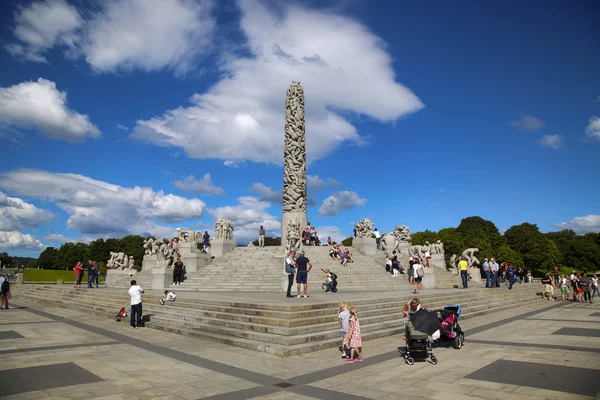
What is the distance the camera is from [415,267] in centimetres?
1777

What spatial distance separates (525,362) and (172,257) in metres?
19.8

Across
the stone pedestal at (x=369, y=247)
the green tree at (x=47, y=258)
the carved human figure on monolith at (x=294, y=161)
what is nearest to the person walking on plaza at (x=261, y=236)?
the carved human figure on monolith at (x=294, y=161)

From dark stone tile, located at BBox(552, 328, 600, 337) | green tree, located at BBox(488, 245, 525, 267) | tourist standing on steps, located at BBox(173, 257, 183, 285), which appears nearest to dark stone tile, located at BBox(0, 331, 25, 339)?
tourist standing on steps, located at BBox(173, 257, 183, 285)

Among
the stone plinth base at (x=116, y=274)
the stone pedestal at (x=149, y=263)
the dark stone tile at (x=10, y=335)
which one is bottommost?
the dark stone tile at (x=10, y=335)

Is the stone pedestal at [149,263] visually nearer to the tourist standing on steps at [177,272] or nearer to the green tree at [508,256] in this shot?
the tourist standing on steps at [177,272]

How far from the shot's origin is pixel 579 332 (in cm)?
1231

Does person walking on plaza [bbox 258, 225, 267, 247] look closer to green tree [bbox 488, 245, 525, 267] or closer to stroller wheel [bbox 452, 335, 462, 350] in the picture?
stroller wheel [bbox 452, 335, 462, 350]

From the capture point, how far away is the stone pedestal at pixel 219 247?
96.3 ft

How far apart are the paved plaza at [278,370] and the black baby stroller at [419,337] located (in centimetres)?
25

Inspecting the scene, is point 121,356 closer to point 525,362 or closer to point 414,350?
point 414,350

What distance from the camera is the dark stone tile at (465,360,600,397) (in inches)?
254

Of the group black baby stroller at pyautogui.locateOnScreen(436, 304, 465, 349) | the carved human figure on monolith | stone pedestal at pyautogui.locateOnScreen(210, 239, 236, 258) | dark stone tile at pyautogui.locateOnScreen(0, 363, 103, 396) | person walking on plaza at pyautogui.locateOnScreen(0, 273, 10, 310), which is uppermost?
the carved human figure on monolith

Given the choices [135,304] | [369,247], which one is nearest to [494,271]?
[369,247]

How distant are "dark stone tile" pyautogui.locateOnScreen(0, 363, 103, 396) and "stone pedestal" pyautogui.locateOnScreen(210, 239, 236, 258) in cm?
2135
